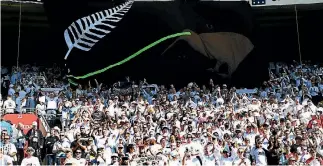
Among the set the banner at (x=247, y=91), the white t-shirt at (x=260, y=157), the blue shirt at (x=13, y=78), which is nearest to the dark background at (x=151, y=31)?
the banner at (x=247, y=91)

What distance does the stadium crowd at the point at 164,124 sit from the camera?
15078mm

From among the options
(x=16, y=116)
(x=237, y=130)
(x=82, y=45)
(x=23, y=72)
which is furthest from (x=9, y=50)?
(x=237, y=130)

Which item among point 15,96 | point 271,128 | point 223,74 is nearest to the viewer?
point 271,128

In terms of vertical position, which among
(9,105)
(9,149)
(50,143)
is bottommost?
(9,149)

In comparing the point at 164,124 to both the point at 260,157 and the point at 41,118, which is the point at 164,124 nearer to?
the point at 260,157

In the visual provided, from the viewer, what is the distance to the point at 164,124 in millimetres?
17594

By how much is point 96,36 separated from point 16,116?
631cm

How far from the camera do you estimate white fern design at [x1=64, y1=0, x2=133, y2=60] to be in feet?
75.3

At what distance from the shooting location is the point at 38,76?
77.6ft

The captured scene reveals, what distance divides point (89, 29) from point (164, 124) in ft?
23.3

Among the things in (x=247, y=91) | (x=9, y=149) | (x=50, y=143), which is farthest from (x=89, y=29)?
(x=9, y=149)

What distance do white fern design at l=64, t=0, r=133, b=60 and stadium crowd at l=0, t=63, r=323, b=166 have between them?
164cm

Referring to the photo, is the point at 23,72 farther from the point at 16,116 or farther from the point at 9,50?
the point at 16,116

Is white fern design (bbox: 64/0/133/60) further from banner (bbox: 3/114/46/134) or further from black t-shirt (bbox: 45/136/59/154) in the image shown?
black t-shirt (bbox: 45/136/59/154)
